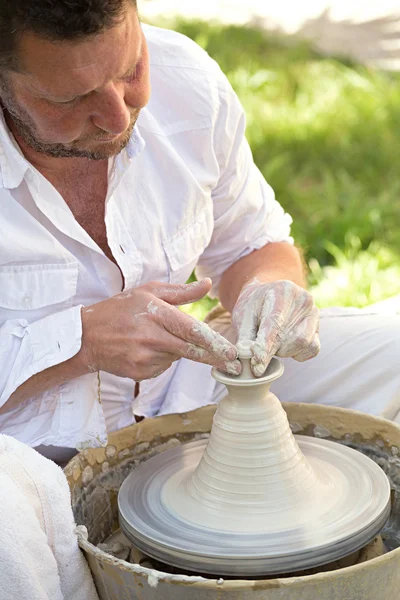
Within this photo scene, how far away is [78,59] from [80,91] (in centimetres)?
6

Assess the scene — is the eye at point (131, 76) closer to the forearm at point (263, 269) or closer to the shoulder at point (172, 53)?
the shoulder at point (172, 53)

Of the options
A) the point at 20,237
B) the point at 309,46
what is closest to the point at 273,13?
the point at 309,46

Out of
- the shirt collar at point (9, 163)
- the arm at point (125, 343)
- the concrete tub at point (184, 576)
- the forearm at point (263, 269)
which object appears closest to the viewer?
the concrete tub at point (184, 576)

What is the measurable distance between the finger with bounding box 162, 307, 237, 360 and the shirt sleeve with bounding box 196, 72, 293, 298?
0.57 metres

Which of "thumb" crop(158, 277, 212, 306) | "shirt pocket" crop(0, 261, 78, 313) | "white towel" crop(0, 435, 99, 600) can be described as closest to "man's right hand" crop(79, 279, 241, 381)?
"thumb" crop(158, 277, 212, 306)

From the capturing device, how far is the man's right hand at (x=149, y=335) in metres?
1.54

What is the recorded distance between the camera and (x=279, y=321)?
1.61 metres

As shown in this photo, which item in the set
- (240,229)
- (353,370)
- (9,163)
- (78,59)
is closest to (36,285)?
(9,163)

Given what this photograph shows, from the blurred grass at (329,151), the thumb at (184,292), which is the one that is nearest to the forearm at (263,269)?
the thumb at (184,292)

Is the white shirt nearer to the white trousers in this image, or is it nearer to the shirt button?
the shirt button

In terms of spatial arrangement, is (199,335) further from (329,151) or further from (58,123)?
(329,151)

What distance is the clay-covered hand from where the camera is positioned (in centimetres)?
159

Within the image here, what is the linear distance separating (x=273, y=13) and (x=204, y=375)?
18.0 feet

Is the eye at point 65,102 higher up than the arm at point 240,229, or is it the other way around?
the eye at point 65,102
